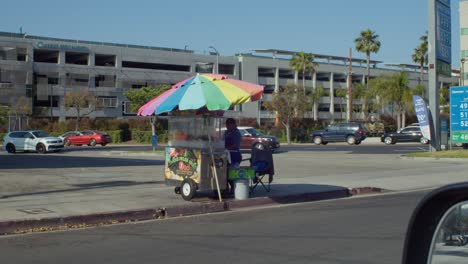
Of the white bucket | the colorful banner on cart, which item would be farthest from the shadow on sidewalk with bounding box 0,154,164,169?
the white bucket

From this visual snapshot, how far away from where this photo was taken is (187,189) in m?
13.5

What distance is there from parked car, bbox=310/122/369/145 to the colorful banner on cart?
3594cm

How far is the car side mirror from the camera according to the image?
2.47 meters

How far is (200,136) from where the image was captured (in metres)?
13.6

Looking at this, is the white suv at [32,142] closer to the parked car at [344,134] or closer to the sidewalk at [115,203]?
the parked car at [344,134]

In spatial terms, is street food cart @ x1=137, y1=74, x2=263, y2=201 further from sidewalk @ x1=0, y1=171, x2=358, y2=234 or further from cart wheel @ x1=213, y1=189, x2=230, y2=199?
sidewalk @ x1=0, y1=171, x2=358, y2=234

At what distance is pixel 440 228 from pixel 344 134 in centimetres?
4688

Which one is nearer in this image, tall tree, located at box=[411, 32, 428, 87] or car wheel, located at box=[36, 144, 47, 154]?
car wheel, located at box=[36, 144, 47, 154]

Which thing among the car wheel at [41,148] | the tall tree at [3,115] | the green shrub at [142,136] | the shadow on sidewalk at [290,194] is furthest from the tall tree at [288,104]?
the shadow on sidewalk at [290,194]

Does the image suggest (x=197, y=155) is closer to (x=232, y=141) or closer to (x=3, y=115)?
(x=232, y=141)

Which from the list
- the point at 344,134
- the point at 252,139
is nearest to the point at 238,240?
the point at 252,139

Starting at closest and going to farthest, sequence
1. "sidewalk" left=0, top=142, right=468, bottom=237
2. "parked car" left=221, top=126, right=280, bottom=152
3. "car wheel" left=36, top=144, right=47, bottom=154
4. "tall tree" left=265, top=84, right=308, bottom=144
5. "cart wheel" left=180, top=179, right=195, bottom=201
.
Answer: "sidewalk" left=0, top=142, right=468, bottom=237 < "cart wheel" left=180, top=179, right=195, bottom=201 < "parked car" left=221, top=126, right=280, bottom=152 < "car wheel" left=36, top=144, right=47, bottom=154 < "tall tree" left=265, top=84, right=308, bottom=144

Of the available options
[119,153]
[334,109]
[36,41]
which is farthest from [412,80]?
[119,153]

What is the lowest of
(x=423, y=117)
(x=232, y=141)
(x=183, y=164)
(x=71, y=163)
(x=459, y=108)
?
(x=71, y=163)
